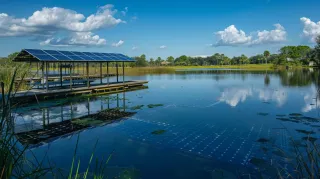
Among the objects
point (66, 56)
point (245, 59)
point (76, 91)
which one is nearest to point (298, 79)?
point (76, 91)

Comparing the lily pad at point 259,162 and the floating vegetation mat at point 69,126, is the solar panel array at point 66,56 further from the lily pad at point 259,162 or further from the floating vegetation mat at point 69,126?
the lily pad at point 259,162

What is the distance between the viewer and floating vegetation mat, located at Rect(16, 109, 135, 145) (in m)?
8.15

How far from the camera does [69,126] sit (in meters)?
9.74

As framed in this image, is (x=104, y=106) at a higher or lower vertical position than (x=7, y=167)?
lower

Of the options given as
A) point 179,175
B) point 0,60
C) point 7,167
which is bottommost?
point 179,175

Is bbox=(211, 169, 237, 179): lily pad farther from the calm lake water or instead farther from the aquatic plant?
the aquatic plant

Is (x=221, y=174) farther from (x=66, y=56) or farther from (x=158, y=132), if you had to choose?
(x=66, y=56)

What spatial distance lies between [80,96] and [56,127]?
8420 millimetres

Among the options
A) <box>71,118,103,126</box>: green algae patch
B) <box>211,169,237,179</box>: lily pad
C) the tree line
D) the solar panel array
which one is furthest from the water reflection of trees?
the tree line

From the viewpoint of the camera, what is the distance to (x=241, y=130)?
926 centimetres

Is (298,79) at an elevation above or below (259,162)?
above

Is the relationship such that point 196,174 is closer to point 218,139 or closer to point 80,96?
point 218,139

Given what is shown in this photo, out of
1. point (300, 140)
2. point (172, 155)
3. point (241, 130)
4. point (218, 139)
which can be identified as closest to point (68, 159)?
point (172, 155)


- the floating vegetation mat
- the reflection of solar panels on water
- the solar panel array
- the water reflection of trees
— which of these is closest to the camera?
the reflection of solar panels on water
